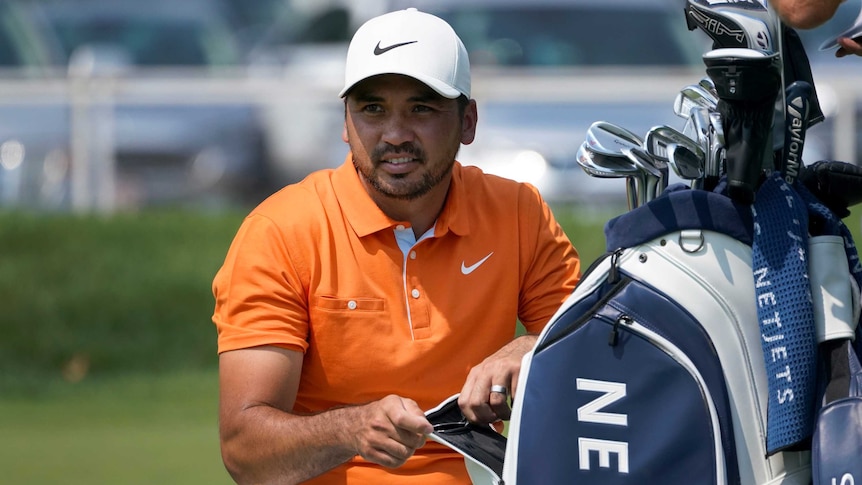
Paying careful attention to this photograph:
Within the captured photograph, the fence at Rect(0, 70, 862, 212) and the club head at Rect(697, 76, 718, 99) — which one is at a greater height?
the fence at Rect(0, 70, 862, 212)

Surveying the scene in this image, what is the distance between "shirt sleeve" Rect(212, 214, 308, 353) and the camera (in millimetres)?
2791

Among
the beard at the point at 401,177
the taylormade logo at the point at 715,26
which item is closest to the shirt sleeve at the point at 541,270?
the beard at the point at 401,177

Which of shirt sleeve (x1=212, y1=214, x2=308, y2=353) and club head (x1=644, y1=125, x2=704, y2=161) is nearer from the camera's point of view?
club head (x1=644, y1=125, x2=704, y2=161)

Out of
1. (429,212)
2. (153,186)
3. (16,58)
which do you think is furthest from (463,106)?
(16,58)

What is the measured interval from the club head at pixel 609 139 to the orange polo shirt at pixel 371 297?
67cm

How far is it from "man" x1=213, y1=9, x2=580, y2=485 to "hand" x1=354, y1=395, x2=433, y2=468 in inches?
5.4

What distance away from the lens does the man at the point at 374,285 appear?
278 cm

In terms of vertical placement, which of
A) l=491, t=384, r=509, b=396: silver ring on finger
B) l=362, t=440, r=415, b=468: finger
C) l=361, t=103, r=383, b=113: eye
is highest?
l=361, t=103, r=383, b=113: eye

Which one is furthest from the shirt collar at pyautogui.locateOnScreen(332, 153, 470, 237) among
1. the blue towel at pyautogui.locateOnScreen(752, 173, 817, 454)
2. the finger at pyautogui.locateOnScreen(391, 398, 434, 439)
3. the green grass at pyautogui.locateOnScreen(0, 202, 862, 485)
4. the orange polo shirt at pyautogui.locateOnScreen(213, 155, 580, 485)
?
the green grass at pyautogui.locateOnScreen(0, 202, 862, 485)

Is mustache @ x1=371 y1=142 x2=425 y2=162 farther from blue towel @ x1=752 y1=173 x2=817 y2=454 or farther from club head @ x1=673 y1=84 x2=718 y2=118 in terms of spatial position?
blue towel @ x1=752 y1=173 x2=817 y2=454

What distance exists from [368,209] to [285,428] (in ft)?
1.75

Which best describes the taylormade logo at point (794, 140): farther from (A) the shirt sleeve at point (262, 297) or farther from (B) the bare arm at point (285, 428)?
(A) the shirt sleeve at point (262, 297)

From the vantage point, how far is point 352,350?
2869 mm

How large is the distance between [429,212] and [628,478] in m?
0.99
